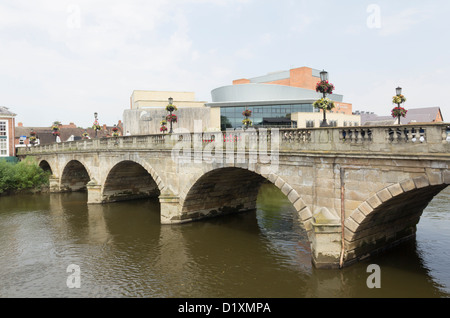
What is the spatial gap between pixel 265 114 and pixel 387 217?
1973 inches

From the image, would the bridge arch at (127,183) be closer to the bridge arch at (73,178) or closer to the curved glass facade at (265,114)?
the bridge arch at (73,178)

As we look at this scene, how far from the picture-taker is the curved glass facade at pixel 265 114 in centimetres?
6094

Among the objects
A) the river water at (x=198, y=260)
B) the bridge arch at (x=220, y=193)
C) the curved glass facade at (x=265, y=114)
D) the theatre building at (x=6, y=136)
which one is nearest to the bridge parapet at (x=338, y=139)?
the bridge arch at (x=220, y=193)

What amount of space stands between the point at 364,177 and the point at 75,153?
96.0ft

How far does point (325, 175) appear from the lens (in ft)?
42.7

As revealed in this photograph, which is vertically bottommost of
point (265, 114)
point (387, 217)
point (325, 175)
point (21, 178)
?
point (387, 217)

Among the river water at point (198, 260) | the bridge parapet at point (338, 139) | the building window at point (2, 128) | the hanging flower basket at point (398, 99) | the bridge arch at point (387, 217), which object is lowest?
the river water at point (198, 260)

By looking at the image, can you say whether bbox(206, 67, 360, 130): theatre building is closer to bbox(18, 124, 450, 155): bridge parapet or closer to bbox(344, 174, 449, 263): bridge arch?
bbox(18, 124, 450, 155): bridge parapet

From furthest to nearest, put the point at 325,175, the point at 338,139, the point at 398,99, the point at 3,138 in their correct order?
the point at 3,138, the point at 398,99, the point at 325,175, the point at 338,139

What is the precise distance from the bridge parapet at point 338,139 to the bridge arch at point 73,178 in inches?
785

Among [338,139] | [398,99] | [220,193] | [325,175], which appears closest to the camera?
[338,139]

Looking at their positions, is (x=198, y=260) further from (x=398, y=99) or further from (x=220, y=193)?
(x=398, y=99)

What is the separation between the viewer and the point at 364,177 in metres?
11.9

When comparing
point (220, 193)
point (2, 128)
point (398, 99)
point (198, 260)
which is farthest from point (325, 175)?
point (2, 128)
